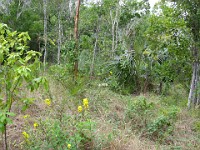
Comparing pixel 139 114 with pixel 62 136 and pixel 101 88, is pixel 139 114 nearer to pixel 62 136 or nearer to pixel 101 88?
pixel 62 136

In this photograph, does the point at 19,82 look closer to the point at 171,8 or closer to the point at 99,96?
the point at 99,96

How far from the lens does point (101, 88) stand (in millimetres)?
7156

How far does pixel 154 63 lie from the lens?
319 inches

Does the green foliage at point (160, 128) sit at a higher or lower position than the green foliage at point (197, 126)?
higher

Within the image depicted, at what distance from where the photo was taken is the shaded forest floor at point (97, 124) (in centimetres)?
305

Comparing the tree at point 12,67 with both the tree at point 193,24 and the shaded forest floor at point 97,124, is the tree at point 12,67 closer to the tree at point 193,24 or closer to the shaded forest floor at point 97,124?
the shaded forest floor at point 97,124

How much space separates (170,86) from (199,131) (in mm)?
4165

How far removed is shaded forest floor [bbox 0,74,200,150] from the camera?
120 inches

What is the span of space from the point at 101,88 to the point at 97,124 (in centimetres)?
354

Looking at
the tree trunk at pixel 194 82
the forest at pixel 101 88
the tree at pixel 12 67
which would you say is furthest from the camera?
the tree trunk at pixel 194 82

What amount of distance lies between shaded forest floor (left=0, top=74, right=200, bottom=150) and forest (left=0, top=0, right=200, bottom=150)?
0.5 inches

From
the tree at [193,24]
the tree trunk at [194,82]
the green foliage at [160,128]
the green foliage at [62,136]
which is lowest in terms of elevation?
the green foliage at [160,128]

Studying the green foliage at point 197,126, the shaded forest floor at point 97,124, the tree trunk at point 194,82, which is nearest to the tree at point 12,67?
the shaded forest floor at point 97,124

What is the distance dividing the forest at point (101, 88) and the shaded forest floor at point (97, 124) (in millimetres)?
13
